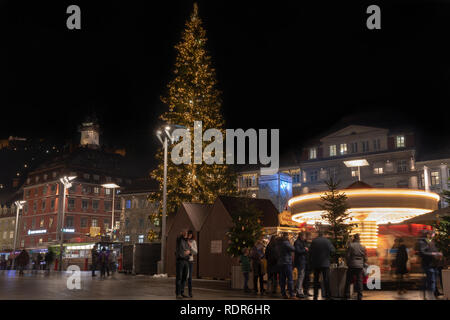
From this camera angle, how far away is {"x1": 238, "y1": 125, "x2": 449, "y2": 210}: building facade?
63.0 metres

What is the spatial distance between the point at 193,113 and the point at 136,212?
2103 inches

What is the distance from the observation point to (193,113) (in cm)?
4131

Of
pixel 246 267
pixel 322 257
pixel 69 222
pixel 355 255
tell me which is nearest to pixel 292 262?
pixel 322 257

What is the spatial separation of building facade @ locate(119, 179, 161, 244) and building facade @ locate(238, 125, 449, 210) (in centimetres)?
2764

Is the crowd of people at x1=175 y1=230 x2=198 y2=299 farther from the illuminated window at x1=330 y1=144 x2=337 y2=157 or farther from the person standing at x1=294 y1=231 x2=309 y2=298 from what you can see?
the illuminated window at x1=330 y1=144 x2=337 y2=157

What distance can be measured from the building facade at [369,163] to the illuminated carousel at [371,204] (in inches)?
1534

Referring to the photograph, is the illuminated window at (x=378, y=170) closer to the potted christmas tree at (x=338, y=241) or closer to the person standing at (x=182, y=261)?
the potted christmas tree at (x=338, y=241)

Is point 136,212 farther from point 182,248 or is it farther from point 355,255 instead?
point 355,255

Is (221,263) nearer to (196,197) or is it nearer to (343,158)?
(196,197)

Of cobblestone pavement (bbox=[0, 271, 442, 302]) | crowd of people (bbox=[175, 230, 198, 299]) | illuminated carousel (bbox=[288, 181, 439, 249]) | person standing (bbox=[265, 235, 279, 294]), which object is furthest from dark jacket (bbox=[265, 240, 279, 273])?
illuminated carousel (bbox=[288, 181, 439, 249])

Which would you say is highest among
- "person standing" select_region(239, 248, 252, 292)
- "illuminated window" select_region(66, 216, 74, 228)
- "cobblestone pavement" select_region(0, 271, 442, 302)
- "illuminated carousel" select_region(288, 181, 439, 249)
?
"illuminated window" select_region(66, 216, 74, 228)

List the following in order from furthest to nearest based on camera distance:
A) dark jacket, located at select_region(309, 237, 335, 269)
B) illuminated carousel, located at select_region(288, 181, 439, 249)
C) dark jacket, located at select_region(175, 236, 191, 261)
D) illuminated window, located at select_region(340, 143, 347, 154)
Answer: illuminated window, located at select_region(340, 143, 347, 154)
illuminated carousel, located at select_region(288, 181, 439, 249)
dark jacket, located at select_region(175, 236, 191, 261)
dark jacket, located at select_region(309, 237, 335, 269)

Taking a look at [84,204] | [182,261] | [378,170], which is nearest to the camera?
[182,261]

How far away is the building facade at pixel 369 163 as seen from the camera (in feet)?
207
